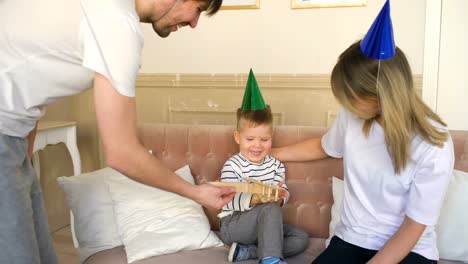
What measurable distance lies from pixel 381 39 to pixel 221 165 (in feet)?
3.36

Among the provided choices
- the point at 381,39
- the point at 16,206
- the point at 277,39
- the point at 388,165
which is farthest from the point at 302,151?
the point at 16,206

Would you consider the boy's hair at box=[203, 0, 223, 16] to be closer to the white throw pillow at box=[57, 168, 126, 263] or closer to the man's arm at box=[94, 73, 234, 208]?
the man's arm at box=[94, 73, 234, 208]

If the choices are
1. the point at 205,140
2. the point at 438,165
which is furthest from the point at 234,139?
the point at 438,165

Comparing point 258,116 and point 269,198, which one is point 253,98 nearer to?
point 258,116

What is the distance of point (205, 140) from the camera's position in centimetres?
214

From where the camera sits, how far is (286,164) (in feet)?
6.71

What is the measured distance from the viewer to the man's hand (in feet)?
4.55

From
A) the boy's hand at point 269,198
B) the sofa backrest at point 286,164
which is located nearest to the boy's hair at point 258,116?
the sofa backrest at point 286,164

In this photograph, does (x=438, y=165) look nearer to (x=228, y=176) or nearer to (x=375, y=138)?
(x=375, y=138)

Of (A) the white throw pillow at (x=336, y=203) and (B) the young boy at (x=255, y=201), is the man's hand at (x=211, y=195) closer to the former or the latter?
(B) the young boy at (x=255, y=201)

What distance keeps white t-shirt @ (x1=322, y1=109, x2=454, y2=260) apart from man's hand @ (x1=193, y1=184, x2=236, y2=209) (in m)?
0.44

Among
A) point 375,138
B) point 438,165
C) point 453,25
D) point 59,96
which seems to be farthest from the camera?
point 453,25

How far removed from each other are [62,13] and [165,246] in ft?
3.44

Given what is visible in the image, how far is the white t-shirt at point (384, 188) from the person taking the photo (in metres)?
1.38
